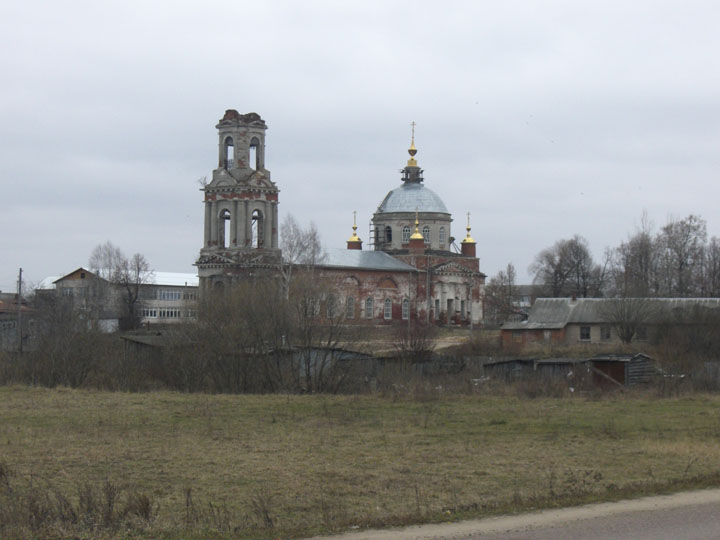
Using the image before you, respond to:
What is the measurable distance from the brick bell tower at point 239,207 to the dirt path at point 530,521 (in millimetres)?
46258

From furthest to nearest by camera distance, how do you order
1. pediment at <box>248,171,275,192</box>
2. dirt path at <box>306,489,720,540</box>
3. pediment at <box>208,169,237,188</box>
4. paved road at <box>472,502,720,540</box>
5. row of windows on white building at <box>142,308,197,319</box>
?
row of windows on white building at <box>142,308,197,319</box>, pediment at <box>208,169,237,188</box>, pediment at <box>248,171,275,192</box>, dirt path at <box>306,489,720,540</box>, paved road at <box>472,502,720,540</box>

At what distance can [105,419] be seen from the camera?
21250 millimetres

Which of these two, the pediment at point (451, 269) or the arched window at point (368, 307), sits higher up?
the pediment at point (451, 269)

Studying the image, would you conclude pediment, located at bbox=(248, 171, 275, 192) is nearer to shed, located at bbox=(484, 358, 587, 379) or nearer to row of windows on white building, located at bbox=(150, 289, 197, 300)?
shed, located at bbox=(484, 358, 587, 379)

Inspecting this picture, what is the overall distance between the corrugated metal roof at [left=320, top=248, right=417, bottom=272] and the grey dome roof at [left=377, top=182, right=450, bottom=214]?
15.1 ft

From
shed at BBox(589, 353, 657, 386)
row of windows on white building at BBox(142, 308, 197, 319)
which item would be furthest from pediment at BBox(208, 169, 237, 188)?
shed at BBox(589, 353, 657, 386)

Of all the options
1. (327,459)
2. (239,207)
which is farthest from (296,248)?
(327,459)

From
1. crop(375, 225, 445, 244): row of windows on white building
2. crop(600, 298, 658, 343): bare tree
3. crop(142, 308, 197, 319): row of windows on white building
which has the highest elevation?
crop(375, 225, 445, 244): row of windows on white building

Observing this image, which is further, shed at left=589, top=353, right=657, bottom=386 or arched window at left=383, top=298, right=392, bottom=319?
arched window at left=383, top=298, right=392, bottom=319

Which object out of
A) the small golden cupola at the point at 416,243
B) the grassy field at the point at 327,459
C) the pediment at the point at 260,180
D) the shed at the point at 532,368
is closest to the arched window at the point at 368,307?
the small golden cupola at the point at 416,243

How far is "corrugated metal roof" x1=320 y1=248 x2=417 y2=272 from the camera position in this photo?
224ft

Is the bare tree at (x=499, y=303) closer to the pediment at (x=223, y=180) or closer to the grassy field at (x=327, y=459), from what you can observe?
the pediment at (x=223, y=180)

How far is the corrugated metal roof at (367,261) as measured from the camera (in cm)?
6819

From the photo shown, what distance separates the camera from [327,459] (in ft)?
52.2
